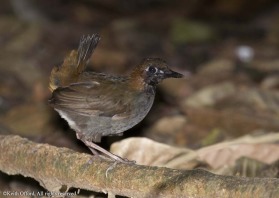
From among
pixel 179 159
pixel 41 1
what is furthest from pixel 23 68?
pixel 179 159

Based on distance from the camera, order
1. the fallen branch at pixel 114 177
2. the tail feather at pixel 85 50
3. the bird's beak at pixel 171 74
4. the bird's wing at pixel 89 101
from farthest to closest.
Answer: the tail feather at pixel 85 50
the bird's beak at pixel 171 74
the bird's wing at pixel 89 101
the fallen branch at pixel 114 177

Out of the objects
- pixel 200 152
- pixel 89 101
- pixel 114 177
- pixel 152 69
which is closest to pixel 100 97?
pixel 89 101

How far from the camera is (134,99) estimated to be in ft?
17.6

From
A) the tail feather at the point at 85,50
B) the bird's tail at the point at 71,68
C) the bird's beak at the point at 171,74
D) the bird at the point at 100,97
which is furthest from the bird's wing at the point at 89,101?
the bird's beak at the point at 171,74

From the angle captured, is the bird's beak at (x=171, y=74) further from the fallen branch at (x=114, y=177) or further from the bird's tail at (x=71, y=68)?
the fallen branch at (x=114, y=177)

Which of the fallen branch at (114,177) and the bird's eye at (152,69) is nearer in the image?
the fallen branch at (114,177)

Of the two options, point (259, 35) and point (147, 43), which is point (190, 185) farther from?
point (259, 35)

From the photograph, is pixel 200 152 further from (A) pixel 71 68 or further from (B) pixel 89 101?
(A) pixel 71 68

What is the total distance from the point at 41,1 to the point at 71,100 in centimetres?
654

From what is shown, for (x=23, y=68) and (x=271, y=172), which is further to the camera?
(x=23, y=68)

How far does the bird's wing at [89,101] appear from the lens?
A: 5227 millimetres

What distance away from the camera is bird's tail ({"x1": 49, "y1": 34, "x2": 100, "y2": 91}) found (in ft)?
17.8

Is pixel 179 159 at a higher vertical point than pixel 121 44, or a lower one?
lower

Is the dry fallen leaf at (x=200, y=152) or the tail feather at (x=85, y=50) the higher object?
the tail feather at (x=85, y=50)
